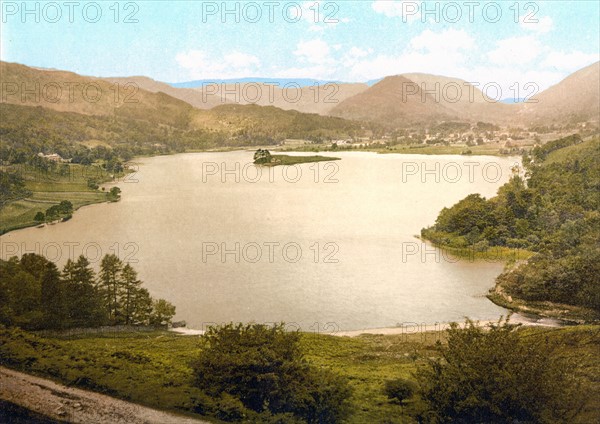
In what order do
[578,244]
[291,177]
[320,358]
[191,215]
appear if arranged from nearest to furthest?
[320,358], [191,215], [578,244], [291,177]

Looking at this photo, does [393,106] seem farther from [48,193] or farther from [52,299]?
[52,299]

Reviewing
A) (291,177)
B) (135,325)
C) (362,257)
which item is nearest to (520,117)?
(291,177)

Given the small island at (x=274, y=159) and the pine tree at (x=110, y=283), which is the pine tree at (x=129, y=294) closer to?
the pine tree at (x=110, y=283)

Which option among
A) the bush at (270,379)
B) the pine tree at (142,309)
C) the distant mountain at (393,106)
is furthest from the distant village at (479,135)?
the bush at (270,379)

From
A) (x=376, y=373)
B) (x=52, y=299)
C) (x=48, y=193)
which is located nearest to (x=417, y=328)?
(x=376, y=373)

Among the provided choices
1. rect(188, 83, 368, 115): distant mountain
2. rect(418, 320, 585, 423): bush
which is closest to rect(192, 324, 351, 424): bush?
rect(418, 320, 585, 423): bush

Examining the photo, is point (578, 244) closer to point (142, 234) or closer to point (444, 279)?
point (444, 279)
